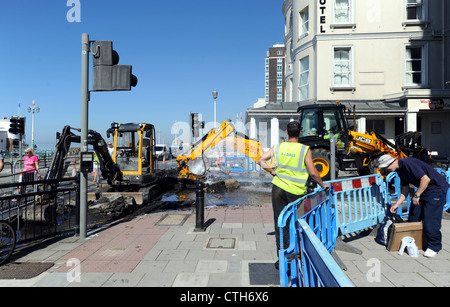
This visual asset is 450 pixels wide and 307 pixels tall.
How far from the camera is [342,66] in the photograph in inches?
793

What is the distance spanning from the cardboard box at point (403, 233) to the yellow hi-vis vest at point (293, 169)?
188 centimetres

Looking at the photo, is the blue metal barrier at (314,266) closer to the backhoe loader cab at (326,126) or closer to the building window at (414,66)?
the backhoe loader cab at (326,126)

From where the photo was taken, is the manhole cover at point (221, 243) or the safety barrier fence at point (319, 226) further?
the manhole cover at point (221, 243)

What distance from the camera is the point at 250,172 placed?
59.6 feet

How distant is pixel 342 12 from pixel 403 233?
59.4ft

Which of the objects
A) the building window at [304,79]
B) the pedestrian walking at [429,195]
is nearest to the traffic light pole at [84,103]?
the pedestrian walking at [429,195]

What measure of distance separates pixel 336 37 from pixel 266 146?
7747mm

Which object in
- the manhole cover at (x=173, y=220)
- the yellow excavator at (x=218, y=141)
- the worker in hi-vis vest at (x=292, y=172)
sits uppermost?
the yellow excavator at (x=218, y=141)

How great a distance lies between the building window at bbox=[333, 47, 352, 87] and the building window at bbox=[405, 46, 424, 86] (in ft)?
10.6

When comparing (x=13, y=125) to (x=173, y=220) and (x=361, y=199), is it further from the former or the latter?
(x=361, y=199)

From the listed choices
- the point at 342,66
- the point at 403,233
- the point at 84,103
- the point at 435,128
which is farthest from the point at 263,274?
the point at 435,128

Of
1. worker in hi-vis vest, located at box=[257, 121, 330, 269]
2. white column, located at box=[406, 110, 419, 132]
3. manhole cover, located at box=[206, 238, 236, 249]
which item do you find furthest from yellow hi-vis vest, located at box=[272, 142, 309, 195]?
white column, located at box=[406, 110, 419, 132]

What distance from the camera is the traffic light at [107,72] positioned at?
20.6 ft
